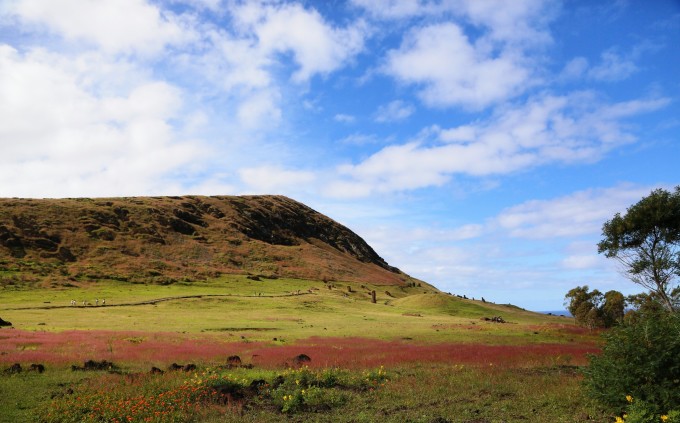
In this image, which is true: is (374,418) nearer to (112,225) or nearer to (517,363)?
(517,363)

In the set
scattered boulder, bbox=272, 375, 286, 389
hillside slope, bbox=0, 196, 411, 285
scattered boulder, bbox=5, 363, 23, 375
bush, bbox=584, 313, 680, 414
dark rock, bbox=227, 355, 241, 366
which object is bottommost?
scattered boulder, bbox=5, 363, 23, 375

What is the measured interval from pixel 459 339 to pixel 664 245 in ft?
68.0

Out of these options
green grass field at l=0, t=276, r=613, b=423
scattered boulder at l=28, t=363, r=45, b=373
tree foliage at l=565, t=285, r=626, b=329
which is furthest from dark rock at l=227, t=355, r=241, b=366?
tree foliage at l=565, t=285, r=626, b=329

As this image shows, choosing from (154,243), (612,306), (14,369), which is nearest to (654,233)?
(612,306)

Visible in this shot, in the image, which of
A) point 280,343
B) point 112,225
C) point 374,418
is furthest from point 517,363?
point 112,225

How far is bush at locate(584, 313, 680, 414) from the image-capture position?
1284cm

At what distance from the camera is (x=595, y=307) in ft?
211

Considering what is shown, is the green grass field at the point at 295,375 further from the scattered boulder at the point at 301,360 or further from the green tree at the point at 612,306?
the green tree at the point at 612,306

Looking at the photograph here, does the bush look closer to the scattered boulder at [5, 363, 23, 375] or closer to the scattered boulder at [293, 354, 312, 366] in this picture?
the scattered boulder at [293, 354, 312, 366]

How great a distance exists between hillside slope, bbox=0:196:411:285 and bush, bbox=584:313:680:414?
94.8m

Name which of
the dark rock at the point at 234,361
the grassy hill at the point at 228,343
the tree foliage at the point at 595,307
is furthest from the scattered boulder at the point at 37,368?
the tree foliage at the point at 595,307

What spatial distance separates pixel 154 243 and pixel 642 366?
125 m

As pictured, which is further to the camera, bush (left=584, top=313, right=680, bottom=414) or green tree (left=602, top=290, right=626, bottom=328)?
green tree (left=602, top=290, right=626, bottom=328)

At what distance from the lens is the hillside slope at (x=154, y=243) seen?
100188 mm
